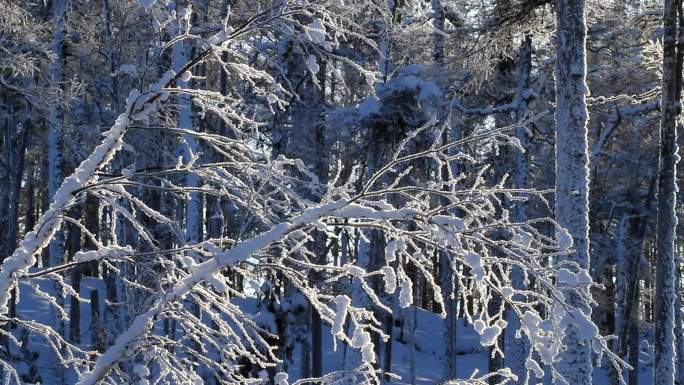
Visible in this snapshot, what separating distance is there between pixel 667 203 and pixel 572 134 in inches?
158

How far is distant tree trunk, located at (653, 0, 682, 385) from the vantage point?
11.4 metres

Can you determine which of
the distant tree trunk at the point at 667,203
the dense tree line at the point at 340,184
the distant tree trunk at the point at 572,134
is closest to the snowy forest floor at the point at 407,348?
the dense tree line at the point at 340,184

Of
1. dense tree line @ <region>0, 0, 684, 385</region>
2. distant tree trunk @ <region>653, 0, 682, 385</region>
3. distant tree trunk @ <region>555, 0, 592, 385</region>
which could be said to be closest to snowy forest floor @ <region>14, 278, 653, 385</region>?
dense tree line @ <region>0, 0, 684, 385</region>

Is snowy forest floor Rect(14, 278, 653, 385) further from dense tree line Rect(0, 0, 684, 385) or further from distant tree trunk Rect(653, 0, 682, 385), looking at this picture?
distant tree trunk Rect(653, 0, 682, 385)

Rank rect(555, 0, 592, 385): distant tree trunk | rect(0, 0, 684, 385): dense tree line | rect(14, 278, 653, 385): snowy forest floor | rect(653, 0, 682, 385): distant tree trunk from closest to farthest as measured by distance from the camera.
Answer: rect(0, 0, 684, 385): dense tree line → rect(555, 0, 592, 385): distant tree trunk → rect(653, 0, 682, 385): distant tree trunk → rect(14, 278, 653, 385): snowy forest floor

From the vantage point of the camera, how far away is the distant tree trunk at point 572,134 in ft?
27.5

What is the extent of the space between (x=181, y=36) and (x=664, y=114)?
394 inches

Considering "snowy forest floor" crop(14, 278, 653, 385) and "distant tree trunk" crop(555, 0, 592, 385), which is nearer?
"distant tree trunk" crop(555, 0, 592, 385)

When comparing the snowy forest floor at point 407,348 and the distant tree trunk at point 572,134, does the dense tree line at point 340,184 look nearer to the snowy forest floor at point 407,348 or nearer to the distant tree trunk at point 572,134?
the distant tree trunk at point 572,134

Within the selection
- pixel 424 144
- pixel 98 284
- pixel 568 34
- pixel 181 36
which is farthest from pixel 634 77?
pixel 98 284

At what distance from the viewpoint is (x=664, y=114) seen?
11.5 metres

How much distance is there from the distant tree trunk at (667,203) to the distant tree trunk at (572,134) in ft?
11.7

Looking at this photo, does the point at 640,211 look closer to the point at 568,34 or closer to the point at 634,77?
the point at 634,77

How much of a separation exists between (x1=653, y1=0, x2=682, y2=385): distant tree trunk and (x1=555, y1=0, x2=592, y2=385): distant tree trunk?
3574 millimetres
